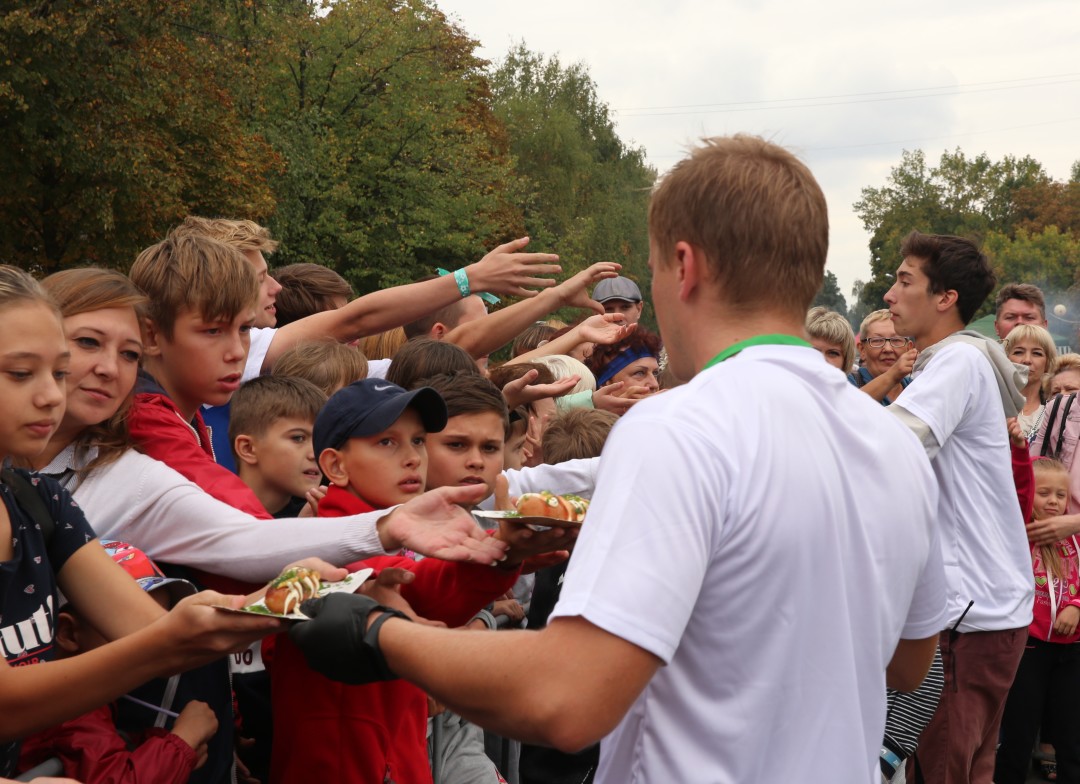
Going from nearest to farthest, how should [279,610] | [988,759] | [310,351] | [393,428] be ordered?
[279,610]
[393,428]
[310,351]
[988,759]

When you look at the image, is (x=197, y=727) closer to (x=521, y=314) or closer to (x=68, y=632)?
(x=68, y=632)

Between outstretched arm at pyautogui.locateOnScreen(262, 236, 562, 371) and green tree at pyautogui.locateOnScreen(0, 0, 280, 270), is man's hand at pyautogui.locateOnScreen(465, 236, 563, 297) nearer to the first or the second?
outstretched arm at pyautogui.locateOnScreen(262, 236, 562, 371)

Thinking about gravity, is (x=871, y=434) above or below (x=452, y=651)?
above

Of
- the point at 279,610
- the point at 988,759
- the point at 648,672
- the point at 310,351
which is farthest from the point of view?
the point at 988,759

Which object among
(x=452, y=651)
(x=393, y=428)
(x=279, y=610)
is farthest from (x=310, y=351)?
(x=452, y=651)

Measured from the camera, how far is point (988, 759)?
5242 millimetres

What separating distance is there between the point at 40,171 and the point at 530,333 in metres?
15.7

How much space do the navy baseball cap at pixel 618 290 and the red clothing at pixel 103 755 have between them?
249 inches

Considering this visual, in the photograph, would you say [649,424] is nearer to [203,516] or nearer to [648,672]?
[648,672]

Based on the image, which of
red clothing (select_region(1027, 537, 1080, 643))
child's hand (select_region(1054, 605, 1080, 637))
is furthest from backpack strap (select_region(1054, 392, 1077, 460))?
child's hand (select_region(1054, 605, 1080, 637))

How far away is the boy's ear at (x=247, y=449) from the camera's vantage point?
13.7 ft

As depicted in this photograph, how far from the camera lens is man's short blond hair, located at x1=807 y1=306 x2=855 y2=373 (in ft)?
24.4

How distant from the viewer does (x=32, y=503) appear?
8.20ft

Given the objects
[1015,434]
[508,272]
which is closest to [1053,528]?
[1015,434]
